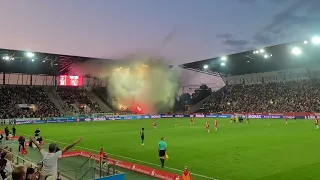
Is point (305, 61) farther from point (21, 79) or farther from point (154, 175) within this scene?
point (21, 79)

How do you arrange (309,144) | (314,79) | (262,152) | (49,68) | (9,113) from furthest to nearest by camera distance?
(49,68) < (314,79) < (9,113) < (309,144) < (262,152)

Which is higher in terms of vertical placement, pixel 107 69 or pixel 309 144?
pixel 107 69

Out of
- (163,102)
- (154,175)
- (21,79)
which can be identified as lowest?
(154,175)

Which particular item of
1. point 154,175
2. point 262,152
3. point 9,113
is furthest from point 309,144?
point 9,113

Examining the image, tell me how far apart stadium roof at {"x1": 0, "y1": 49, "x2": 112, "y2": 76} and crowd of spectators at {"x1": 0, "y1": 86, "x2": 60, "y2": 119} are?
5.12 m

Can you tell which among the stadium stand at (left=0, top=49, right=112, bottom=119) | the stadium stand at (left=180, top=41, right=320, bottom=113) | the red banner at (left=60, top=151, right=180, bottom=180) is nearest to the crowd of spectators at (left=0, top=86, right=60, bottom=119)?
the stadium stand at (left=0, top=49, right=112, bottom=119)

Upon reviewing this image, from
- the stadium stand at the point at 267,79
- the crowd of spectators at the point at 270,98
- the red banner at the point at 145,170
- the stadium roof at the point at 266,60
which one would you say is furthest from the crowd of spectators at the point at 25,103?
the red banner at the point at 145,170

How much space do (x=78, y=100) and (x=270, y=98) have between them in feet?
176

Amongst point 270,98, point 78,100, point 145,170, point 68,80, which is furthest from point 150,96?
point 145,170

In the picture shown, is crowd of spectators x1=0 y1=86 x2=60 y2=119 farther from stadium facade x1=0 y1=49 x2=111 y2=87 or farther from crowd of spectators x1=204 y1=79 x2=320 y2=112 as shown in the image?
crowd of spectators x1=204 y1=79 x2=320 y2=112

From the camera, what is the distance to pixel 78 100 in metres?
86.9

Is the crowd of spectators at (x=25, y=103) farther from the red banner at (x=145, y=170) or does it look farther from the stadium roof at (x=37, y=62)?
the red banner at (x=145, y=170)

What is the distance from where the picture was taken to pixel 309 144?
24562 millimetres

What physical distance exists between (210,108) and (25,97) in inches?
2067
